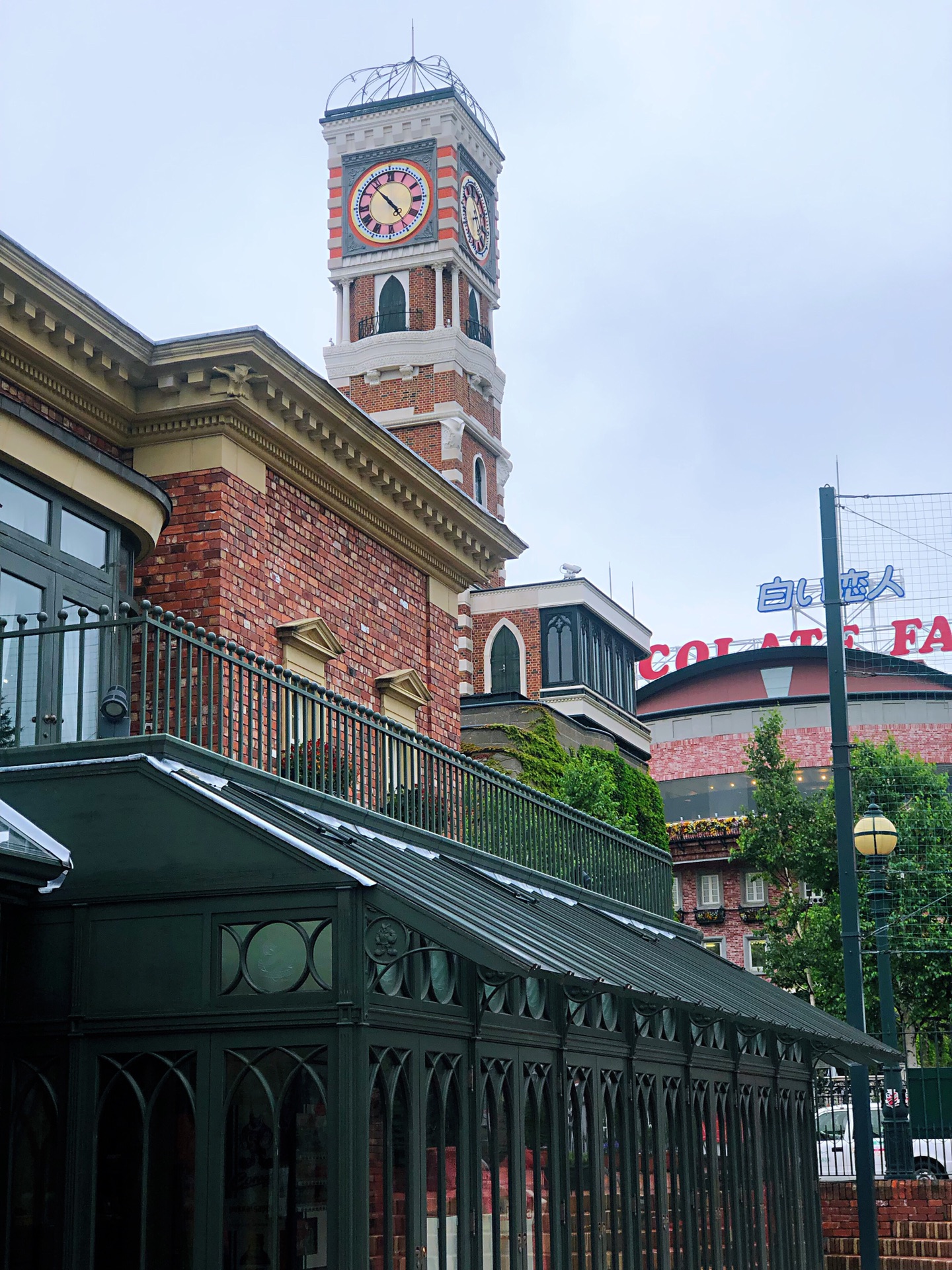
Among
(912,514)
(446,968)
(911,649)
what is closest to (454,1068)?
(446,968)

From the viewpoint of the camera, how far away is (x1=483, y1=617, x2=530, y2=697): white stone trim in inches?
1918

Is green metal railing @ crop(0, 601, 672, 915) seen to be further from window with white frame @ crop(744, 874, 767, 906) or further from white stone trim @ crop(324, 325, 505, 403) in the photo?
white stone trim @ crop(324, 325, 505, 403)

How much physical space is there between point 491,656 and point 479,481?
9.39 m

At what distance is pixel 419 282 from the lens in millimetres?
56750

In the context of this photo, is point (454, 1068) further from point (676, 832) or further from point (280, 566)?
point (676, 832)

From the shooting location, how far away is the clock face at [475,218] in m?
57.9

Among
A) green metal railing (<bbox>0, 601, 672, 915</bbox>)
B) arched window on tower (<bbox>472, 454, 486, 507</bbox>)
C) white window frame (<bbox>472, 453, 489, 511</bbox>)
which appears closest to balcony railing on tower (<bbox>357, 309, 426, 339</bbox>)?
white window frame (<bbox>472, 453, 489, 511</bbox>)

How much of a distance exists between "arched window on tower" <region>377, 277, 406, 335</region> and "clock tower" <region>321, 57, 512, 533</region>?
0.14 feet

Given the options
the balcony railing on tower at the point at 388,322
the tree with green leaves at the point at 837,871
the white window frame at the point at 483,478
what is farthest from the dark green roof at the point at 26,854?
the balcony railing on tower at the point at 388,322

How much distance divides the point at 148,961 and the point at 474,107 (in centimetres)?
5594

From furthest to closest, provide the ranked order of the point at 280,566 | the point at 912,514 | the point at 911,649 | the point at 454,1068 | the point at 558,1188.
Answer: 1. the point at 911,649
2. the point at 912,514
3. the point at 280,566
4. the point at 558,1188
5. the point at 454,1068

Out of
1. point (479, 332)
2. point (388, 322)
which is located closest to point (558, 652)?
point (479, 332)

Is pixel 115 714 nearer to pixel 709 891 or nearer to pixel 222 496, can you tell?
pixel 222 496

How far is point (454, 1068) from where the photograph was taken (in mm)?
10641
